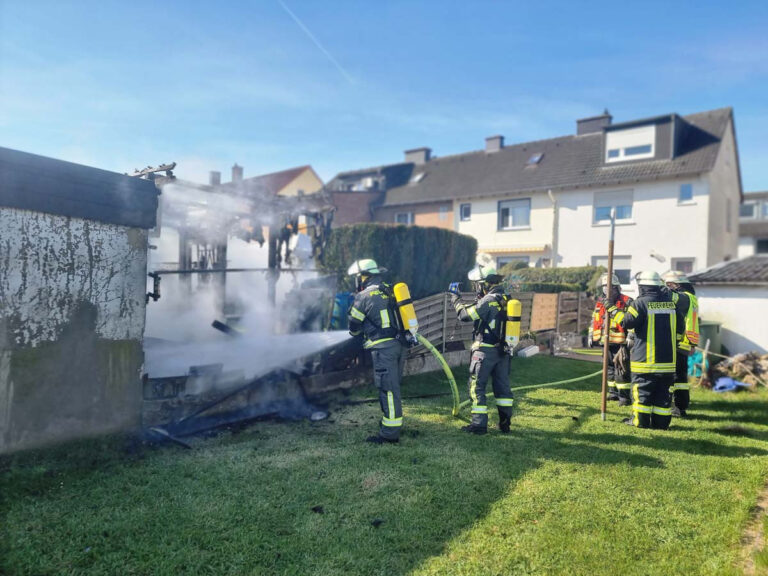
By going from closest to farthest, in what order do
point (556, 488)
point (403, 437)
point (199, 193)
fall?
point (556, 488) < point (403, 437) < point (199, 193)

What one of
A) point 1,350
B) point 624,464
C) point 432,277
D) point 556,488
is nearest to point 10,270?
point 1,350

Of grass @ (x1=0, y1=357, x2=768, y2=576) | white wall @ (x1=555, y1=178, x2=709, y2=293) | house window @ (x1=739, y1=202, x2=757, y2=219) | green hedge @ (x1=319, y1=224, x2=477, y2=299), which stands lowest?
grass @ (x1=0, y1=357, x2=768, y2=576)

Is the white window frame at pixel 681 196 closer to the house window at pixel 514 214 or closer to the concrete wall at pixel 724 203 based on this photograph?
the concrete wall at pixel 724 203

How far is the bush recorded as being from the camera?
53.8ft

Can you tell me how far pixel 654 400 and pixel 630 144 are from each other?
18.3m

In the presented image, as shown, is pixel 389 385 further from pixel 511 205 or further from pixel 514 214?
pixel 511 205

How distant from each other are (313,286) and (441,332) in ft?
11.1

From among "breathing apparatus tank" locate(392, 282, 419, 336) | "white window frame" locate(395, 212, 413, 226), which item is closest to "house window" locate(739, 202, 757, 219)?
"white window frame" locate(395, 212, 413, 226)

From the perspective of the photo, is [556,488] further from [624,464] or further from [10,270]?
[10,270]

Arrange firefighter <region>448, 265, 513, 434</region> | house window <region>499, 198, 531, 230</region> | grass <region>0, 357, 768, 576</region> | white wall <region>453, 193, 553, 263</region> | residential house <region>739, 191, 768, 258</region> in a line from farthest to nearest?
residential house <region>739, 191, 768, 258</region>, house window <region>499, 198, 531, 230</region>, white wall <region>453, 193, 553, 263</region>, firefighter <region>448, 265, 513, 434</region>, grass <region>0, 357, 768, 576</region>

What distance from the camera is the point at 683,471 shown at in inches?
187

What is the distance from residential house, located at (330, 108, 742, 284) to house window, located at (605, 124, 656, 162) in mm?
42

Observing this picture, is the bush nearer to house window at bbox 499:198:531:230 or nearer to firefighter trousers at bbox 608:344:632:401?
house window at bbox 499:198:531:230

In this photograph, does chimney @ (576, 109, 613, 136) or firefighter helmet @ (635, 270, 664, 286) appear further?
chimney @ (576, 109, 613, 136)
